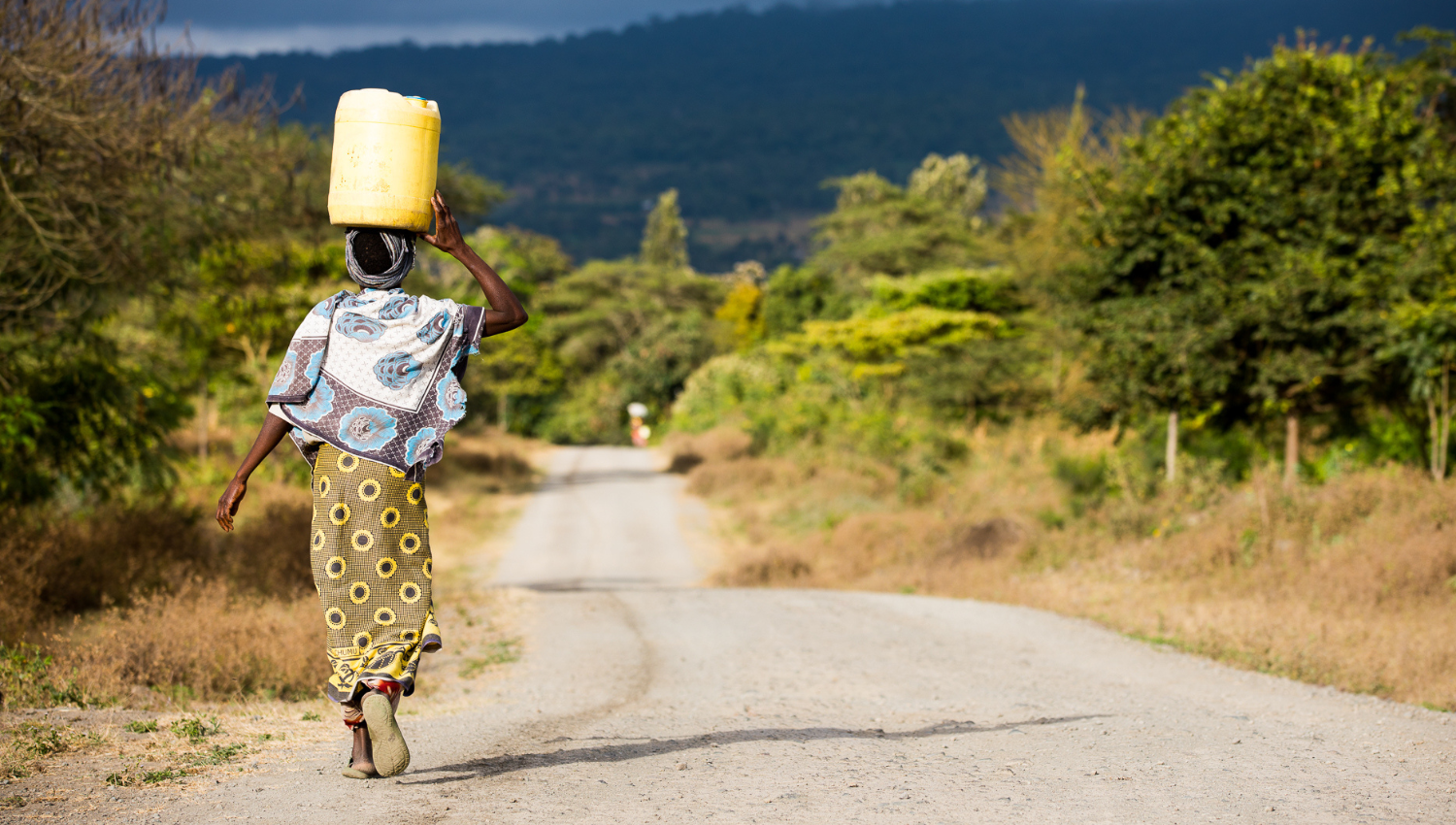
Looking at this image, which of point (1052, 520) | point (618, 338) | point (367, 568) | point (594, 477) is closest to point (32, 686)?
point (367, 568)

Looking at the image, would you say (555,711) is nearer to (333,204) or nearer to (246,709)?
(246,709)

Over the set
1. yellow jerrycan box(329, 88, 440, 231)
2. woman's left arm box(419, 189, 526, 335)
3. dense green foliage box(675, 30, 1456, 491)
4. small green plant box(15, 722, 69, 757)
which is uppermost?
dense green foliage box(675, 30, 1456, 491)

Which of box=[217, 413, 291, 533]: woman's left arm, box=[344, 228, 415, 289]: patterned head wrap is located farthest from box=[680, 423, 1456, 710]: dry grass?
box=[217, 413, 291, 533]: woman's left arm

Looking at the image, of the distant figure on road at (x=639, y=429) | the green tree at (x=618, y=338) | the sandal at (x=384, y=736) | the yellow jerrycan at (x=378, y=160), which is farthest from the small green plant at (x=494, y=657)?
the green tree at (x=618, y=338)

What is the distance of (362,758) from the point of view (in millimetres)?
3900

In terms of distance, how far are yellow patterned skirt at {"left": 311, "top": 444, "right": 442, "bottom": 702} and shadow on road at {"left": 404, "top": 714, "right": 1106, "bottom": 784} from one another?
48 centimetres

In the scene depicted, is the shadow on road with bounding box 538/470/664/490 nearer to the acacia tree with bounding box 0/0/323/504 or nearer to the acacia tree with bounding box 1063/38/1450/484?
the acacia tree with bounding box 0/0/323/504

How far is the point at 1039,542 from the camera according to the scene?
48.5ft

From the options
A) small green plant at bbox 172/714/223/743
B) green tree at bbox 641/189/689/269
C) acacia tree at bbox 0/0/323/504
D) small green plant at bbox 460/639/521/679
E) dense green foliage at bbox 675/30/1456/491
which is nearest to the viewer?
small green plant at bbox 172/714/223/743

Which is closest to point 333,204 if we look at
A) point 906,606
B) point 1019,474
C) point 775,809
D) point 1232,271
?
point 775,809

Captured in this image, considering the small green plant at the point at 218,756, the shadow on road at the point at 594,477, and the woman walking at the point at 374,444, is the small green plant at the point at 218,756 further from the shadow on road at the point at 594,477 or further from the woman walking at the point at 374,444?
the shadow on road at the point at 594,477

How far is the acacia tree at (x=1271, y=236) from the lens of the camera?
13.7 meters

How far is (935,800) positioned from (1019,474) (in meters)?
17.8

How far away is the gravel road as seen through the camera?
11.9 feet
